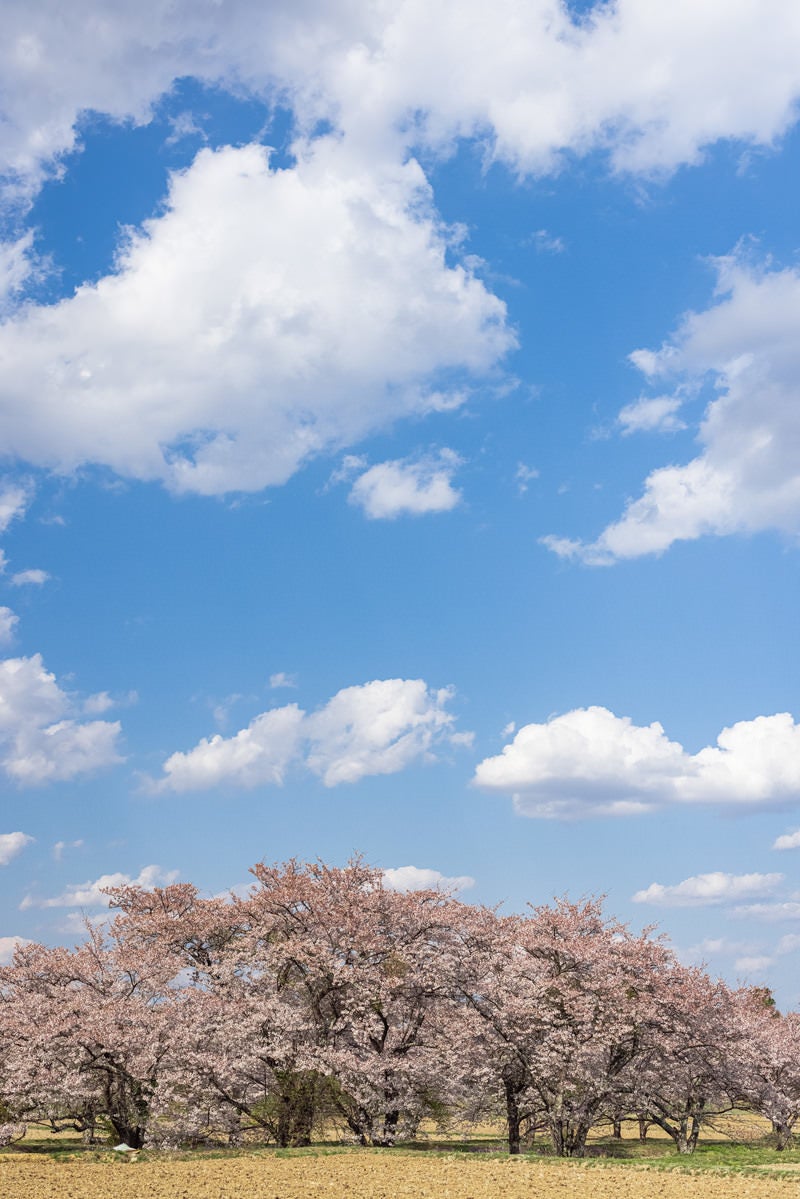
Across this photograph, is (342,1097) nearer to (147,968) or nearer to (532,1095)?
(532,1095)

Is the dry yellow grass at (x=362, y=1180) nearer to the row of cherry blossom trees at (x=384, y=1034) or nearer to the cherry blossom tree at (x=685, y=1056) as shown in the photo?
the row of cherry blossom trees at (x=384, y=1034)

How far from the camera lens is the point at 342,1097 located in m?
28.1

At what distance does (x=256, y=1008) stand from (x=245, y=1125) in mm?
4815

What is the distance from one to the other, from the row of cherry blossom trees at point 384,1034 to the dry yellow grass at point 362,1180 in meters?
3.81

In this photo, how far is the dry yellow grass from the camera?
17.0 meters

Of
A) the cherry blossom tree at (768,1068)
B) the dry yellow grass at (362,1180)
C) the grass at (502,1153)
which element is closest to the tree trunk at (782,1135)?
the cherry blossom tree at (768,1068)

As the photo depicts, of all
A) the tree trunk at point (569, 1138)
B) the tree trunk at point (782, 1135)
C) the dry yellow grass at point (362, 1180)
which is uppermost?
the dry yellow grass at point (362, 1180)

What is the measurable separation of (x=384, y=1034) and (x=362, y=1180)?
9722 millimetres

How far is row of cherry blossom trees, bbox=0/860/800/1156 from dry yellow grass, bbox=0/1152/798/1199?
381 centimetres

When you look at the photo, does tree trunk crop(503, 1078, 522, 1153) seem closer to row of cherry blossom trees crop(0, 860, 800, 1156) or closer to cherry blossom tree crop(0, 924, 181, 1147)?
row of cherry blossom trees crop(0, 860, 800, 1156)

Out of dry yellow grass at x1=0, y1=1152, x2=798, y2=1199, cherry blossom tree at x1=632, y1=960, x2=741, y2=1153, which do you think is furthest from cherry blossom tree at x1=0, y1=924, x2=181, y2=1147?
cherry blossom tree at x1=632, y1=960, x2=741, y2=1153

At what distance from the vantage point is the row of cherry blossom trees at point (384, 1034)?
2711cm

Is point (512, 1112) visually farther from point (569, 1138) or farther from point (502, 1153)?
point (502, 1153)

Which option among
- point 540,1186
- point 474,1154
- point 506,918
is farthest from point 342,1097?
point 540,1186
